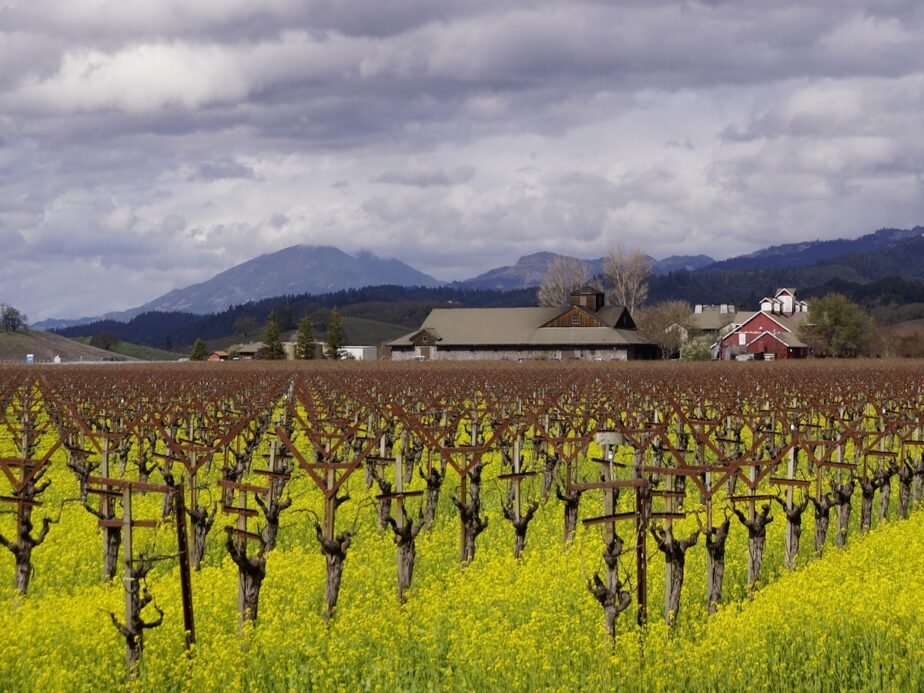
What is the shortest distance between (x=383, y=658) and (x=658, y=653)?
363 centimetres

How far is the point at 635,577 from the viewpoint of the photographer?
1681cm

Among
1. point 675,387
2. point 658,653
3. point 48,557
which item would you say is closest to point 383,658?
point 658,653

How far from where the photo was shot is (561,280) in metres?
171

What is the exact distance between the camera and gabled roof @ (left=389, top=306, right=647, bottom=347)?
125312 mm

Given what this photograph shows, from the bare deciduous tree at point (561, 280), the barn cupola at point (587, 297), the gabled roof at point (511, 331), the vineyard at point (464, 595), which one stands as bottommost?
the vineyard at point (464, 595)

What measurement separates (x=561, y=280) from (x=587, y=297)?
1345 inches

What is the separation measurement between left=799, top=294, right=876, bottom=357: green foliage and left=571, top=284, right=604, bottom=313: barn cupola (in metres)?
28.3

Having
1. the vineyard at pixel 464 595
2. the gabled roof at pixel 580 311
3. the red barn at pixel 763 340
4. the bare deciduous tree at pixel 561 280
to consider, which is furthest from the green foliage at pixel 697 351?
the vineyard at pixel 464 595

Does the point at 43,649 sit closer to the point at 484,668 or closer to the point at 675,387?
the point at 484,668

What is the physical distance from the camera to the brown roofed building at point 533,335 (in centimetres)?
12450

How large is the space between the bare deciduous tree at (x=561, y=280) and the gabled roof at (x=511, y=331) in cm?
2920

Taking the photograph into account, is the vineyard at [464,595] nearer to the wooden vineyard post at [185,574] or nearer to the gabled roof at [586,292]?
the wooden vineyard post at [185,574]

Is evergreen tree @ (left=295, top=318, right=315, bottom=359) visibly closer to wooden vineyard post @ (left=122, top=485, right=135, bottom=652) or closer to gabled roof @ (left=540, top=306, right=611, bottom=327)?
gabled roof @ (left=540, top=306, right=611, bottom=327)

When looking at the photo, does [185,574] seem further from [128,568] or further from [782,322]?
[782,322]
